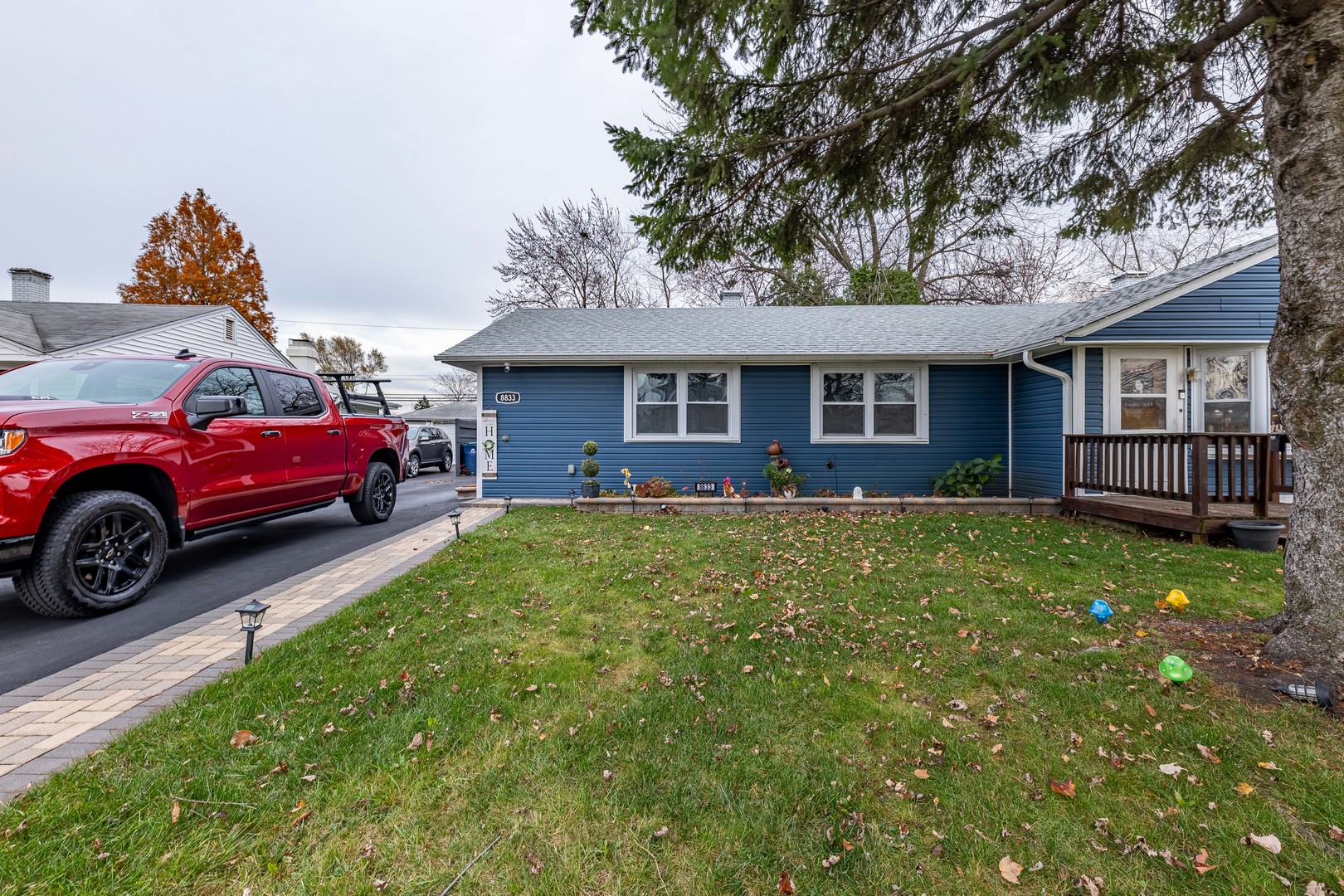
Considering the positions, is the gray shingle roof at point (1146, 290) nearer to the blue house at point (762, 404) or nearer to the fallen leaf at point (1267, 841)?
the blue house at point (762, 404)

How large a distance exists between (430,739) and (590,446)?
6431 millimetres

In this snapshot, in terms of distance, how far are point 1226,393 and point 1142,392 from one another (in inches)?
45.6

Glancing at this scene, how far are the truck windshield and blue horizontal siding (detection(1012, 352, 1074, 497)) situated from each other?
1096 cm

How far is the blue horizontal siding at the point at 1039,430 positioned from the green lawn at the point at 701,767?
464cm

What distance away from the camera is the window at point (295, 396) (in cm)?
536

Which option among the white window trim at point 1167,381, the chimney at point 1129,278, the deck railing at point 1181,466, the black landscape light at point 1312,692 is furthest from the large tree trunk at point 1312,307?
the chimney at point 1129,278

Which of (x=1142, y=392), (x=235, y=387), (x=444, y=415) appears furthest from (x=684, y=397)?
(x=444, y=415)

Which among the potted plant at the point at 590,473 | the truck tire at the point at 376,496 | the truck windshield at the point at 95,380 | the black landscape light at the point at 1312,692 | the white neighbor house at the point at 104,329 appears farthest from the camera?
the white neighbor house at the point at 104,329

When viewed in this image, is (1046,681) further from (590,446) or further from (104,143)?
(104,143)

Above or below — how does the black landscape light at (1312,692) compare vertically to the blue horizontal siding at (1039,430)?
below

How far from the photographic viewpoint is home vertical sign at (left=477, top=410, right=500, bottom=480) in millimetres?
9023

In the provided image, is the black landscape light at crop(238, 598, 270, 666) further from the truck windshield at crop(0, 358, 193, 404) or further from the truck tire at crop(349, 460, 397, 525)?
the truck tire at crop(349, 460, 397, 525)

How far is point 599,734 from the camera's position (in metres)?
2.23

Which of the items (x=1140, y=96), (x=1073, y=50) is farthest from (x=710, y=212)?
(x=1140, y=96)
